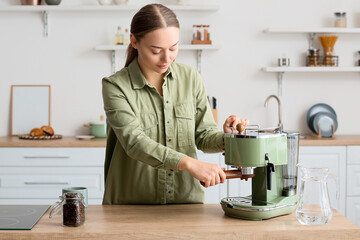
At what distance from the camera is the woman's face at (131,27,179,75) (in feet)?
6.79

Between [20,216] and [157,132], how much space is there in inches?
24.3

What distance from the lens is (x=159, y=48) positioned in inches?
81.8

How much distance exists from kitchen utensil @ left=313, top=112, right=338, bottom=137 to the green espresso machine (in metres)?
2.54

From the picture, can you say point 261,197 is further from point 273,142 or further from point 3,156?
point 3,156

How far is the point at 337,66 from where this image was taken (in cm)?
457

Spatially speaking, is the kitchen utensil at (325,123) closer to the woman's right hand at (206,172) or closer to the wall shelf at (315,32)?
the wall shelf at (315,32)

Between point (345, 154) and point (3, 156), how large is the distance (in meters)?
2.52

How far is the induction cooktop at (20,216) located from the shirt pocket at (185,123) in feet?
1.97

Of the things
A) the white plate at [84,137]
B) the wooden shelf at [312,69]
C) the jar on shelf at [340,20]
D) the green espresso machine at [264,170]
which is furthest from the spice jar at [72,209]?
the jar on shelf at [340,20]

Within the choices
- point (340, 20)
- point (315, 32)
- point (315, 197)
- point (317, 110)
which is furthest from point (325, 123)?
point (315, 197)

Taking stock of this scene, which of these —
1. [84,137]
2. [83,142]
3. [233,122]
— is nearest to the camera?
[233,122]

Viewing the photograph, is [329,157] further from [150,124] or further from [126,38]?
[150,124]

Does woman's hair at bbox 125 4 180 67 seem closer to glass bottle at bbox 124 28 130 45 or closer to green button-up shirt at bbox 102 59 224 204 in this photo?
green button-up shirt at bbox 102 59 224 204

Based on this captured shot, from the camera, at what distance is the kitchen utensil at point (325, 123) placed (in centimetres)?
451
